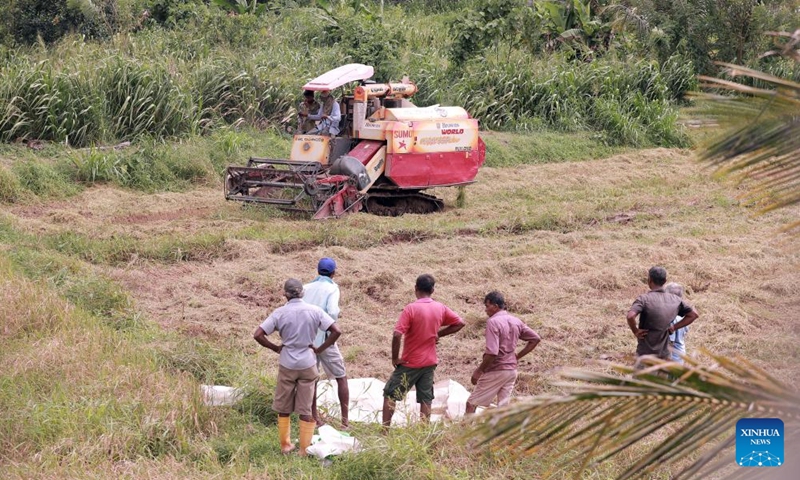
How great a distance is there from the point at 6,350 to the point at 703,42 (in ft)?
64.9

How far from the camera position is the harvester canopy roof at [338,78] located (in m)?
14.7

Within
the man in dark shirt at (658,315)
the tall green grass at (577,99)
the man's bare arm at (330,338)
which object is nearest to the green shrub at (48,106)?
the tall green grass at (577,99)

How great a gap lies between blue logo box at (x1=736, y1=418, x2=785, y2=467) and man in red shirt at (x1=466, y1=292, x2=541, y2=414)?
3183 millimetres

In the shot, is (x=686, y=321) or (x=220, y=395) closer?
(x=686, y=321)

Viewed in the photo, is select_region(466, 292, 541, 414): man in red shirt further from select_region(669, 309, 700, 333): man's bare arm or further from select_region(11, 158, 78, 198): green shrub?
select_region(11, 158, 78, 198): green shrub

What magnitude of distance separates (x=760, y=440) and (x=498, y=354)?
3.31m

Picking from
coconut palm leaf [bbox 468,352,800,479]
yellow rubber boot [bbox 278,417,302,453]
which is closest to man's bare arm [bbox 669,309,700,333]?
yellow rubber boot [bbox 278,417,302,453]

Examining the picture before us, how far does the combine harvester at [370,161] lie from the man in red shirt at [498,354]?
7.31m

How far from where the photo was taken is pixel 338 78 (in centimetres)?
1495

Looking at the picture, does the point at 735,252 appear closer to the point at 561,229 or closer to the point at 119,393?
the point at 561,229

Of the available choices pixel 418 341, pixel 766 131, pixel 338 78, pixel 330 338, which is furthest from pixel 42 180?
pixel 766 131

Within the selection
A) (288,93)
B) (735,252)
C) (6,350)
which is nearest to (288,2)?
(288,93)

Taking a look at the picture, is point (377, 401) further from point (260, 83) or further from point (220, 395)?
point (260, 83)

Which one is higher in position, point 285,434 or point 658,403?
point 658,403
